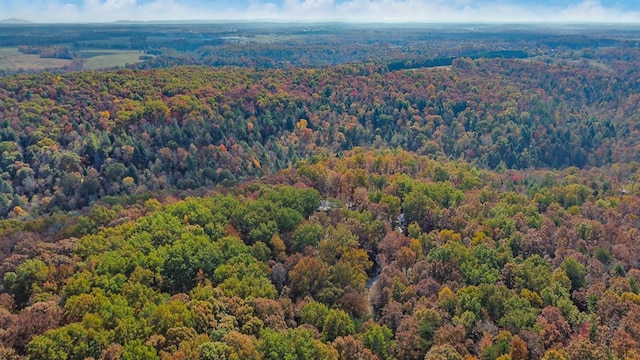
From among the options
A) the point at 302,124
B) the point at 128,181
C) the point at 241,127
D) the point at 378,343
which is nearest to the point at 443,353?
the point at 378,343

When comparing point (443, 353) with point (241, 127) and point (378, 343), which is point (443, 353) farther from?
point (241, 127)

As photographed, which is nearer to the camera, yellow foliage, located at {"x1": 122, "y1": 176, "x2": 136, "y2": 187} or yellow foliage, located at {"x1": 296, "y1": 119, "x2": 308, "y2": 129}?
yellow foliage, located at {"x1": 122, "y1": 176, "x2": 136, "y2": 187}

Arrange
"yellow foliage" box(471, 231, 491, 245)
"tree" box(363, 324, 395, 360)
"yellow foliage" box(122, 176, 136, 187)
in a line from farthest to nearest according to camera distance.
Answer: "yellow foliage" box(122, 176, 136, 187)
"yellow foliage" box(471, 231, 491, 245)
"tree" box(363, 324, 395, 360)

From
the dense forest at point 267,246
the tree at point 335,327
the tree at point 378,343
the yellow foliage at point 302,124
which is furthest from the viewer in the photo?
the yellow foliage at point 302,124

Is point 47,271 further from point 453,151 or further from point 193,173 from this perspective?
point 453,151

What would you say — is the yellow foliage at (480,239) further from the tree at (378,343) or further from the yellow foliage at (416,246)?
the tree at (378,343)

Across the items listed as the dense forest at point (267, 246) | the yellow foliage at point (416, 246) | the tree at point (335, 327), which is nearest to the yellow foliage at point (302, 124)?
the dense forest at point (267, 246)

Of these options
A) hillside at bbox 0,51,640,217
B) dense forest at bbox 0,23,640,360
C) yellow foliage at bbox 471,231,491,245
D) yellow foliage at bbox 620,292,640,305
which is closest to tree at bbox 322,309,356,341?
dense forest at bbox 0,23,640,360

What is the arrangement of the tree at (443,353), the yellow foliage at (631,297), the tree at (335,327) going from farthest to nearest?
1. the yellow foliage at (631,297)
2. the tree at (335,327)
3. the tree at (443,353)

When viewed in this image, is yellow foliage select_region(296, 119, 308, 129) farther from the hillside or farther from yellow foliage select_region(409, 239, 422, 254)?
yellow foliage select_region(409, 239, 422, 254)
